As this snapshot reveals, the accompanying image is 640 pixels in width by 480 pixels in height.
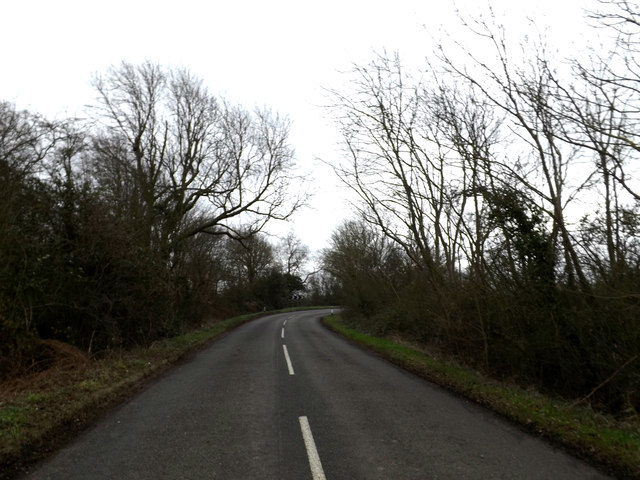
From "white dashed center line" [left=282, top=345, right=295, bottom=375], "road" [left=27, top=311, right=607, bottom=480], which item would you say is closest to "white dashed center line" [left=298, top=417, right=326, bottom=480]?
"road" [left=27, top=311, right=607, bottom=480]

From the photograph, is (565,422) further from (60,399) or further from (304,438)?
(60,399)

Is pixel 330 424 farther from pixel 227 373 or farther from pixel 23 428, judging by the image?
pixel 227 373

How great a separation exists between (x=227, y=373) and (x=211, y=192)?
14.8 m

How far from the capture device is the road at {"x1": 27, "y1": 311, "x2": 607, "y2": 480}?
13.6ft

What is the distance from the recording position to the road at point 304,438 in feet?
13.6

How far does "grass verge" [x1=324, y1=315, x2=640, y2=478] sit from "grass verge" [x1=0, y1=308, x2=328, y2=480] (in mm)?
6364

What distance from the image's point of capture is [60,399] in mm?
6520

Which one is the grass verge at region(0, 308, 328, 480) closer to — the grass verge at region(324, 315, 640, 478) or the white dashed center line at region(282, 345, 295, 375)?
the white dashed center line at region(282, 345, 295, 375)

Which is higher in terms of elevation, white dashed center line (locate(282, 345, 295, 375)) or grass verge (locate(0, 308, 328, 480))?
grass verge (locate(0, 308, 328, 480))

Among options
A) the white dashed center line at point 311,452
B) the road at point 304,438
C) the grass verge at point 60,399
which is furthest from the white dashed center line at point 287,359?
the white dashed center line at point 311,452

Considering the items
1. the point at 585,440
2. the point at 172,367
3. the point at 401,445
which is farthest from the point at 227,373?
the point at 585,440

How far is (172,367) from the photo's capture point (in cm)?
1090

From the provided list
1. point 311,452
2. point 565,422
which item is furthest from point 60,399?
point 565,422

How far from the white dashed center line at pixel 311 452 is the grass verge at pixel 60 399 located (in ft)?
10.1
